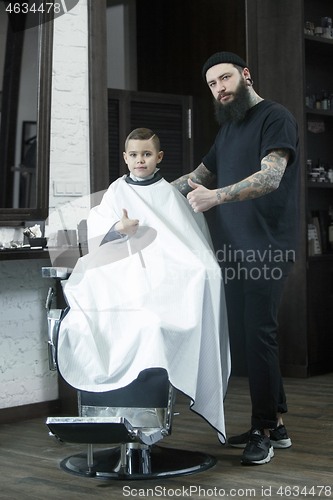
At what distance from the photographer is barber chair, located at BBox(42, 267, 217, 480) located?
1.86 m

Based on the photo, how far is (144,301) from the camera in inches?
79.2

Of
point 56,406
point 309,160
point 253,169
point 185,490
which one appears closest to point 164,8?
point 309,160

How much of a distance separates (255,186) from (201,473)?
3.27 ft

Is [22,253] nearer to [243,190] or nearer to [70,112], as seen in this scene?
[70,112]

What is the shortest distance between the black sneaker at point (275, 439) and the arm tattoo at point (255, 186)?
2.98 ft

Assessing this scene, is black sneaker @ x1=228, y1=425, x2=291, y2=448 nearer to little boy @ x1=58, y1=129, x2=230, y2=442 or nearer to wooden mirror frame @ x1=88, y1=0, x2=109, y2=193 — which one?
little boy @ x1=58, y1=129, x2=230, y2=442

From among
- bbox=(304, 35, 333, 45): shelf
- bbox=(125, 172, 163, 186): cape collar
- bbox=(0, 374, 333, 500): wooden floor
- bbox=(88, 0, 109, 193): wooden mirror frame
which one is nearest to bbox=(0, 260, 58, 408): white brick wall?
bbox=(0, 374, 333, 500): wooden floor

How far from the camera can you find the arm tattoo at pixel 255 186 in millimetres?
2135

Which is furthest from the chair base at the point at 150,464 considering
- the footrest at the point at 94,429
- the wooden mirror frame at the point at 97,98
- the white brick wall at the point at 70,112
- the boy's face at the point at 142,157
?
the wooden mirror frame at the point at 97,98

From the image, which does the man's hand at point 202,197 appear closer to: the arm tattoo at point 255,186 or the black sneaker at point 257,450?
the arm tattoo at point 255,186

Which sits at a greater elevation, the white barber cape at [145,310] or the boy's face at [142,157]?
the boy's face at [142,157]

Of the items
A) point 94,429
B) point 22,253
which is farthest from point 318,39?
point 94,429

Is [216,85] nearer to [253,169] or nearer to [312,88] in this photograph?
[253,169]

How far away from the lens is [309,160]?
4.11 m
